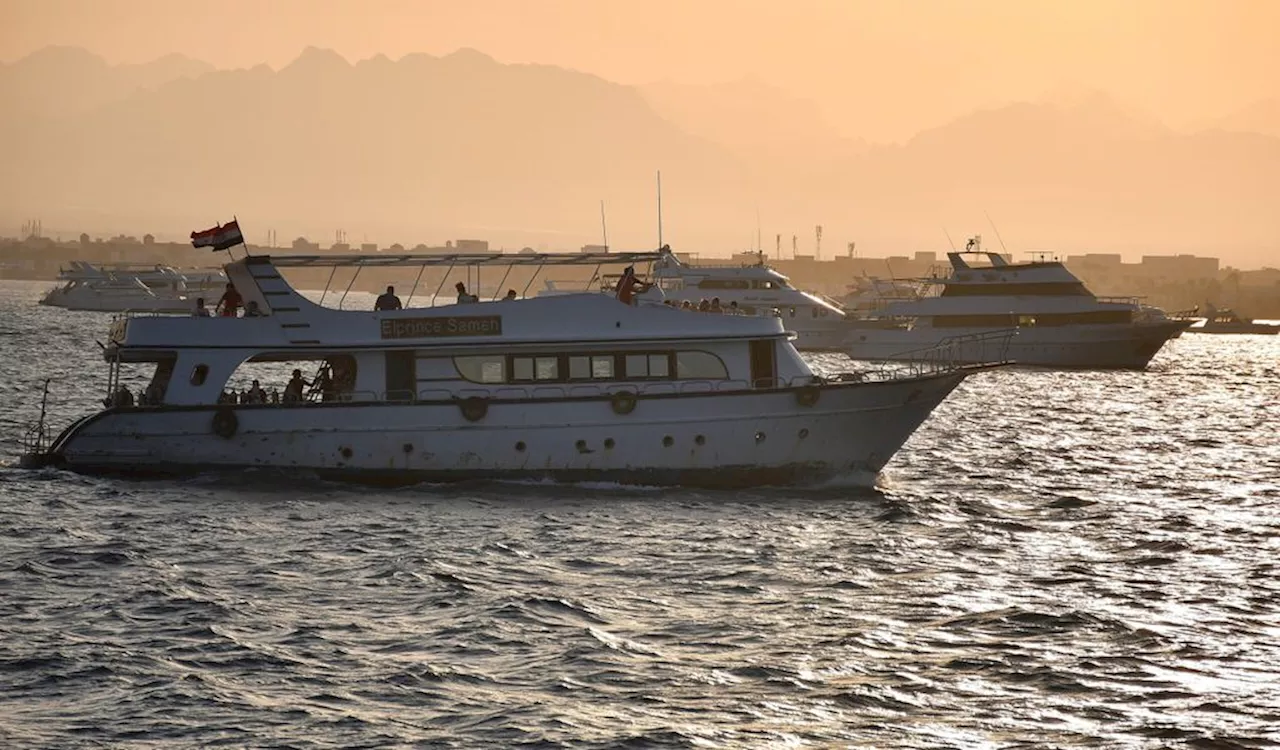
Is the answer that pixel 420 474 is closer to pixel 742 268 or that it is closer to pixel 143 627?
pixel 143 627

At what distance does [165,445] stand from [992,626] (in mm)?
20381

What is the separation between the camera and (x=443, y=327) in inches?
1508

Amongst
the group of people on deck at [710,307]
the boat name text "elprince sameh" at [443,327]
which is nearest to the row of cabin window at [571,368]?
the boat name text "elprince sameh" at [443,327]

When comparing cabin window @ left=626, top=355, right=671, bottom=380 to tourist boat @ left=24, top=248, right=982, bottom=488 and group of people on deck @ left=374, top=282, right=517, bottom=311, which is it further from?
group of people on deck @ left=374, top=282, right=517, bottom=311

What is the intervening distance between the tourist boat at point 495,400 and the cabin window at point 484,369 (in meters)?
0.03

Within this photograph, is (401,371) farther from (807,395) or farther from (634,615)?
(634,615)

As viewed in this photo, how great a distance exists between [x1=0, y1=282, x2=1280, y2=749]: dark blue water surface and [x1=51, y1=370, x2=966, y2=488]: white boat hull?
64 centimetres

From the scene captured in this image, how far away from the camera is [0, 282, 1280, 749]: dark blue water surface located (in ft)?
67.8

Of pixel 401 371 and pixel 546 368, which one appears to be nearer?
pixel 546 368

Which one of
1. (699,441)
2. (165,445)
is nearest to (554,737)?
(699,441)

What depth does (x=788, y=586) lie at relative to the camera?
93.1ft

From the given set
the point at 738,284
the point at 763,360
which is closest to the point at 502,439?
the point at 763,360

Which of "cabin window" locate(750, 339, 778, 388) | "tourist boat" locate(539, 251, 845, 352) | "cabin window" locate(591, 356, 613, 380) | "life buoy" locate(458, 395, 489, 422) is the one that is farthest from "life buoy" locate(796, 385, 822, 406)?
"tourist boat" locate(539, 251, 845, 352)

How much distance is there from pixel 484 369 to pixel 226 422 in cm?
580
